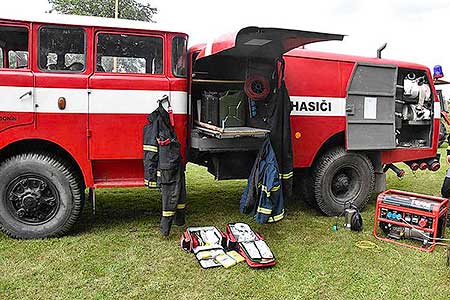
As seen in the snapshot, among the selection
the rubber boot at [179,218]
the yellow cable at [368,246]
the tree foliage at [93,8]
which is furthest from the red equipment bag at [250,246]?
the tree foliage at [93,8]

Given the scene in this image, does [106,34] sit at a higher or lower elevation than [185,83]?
higher

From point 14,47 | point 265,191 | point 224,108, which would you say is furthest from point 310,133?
point 14,47

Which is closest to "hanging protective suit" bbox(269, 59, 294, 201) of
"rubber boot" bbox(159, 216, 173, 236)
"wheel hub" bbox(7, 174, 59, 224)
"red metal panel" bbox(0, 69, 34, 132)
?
"rubber boot" bbox(159, 216, 173, 236)

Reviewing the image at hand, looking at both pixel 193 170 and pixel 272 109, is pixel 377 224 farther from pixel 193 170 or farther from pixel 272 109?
pixel 193 170

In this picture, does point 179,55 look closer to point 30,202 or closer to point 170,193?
point 170,193

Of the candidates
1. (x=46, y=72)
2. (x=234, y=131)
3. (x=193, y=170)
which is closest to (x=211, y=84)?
(x=234, y=131)

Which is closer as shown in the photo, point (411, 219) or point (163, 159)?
point (163, 159)

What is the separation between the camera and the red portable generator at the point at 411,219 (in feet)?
14.5

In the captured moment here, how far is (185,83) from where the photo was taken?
185 inches

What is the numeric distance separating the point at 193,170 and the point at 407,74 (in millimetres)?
4615

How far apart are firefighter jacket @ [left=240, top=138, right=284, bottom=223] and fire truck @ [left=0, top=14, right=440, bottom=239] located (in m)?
0.28

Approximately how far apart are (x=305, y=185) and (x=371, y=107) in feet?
4.40

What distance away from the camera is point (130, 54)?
457cm

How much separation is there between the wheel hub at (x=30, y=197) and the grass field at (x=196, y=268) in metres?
0.28
